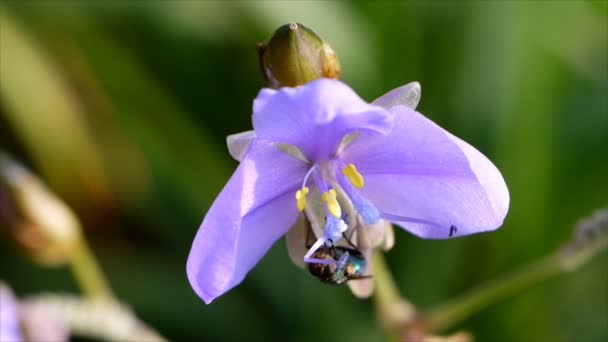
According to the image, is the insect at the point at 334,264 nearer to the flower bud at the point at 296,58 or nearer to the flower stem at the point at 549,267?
the flower bud at the point at 296,58

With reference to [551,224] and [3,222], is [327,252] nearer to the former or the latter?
[3,222]

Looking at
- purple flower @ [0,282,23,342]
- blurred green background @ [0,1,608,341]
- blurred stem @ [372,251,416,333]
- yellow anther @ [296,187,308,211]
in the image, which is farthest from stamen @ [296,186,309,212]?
blurred green background @ [0,1,608,341]

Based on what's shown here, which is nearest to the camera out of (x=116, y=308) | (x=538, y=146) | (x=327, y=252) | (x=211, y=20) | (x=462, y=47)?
(x=327, y=252)

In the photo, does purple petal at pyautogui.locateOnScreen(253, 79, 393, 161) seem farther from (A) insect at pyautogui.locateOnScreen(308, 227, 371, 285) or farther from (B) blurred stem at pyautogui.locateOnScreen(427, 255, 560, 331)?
(B) blurred stem at pyautogui.locateOnScreen(427, 255, 560, 331)

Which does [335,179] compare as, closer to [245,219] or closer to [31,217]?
[245,219]

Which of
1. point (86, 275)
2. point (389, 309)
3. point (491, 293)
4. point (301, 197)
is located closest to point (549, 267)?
point (491, 293)

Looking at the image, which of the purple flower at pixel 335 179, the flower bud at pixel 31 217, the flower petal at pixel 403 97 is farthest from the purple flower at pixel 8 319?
the flower petal at pixel 403 97

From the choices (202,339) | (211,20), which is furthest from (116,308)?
(211,20)
